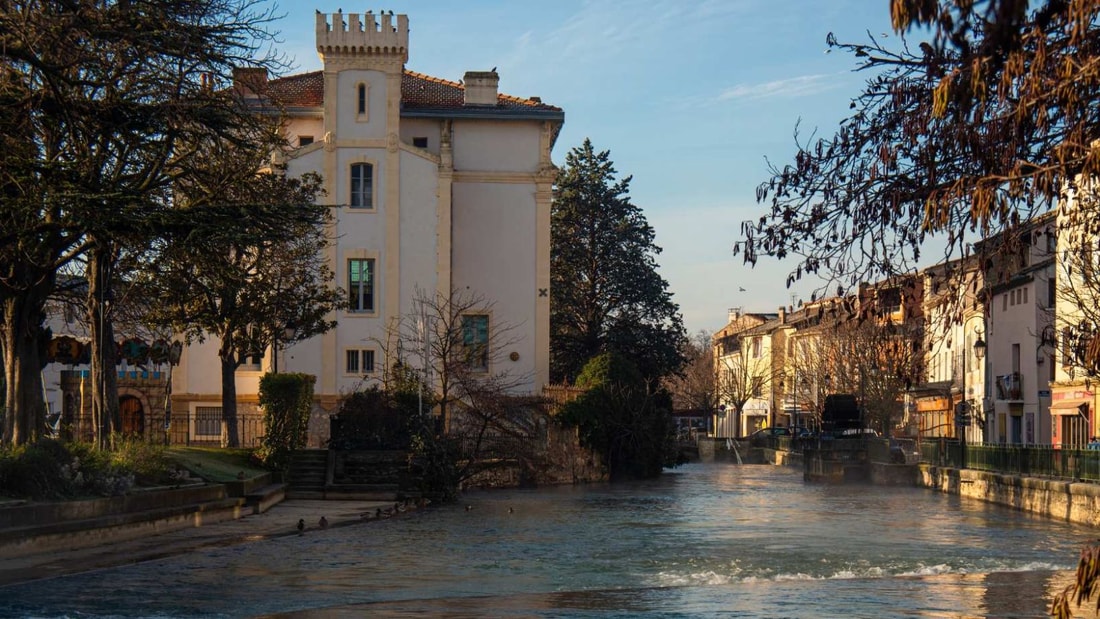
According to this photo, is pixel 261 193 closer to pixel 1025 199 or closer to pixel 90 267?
pixel 90 267

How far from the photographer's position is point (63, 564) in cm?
1762

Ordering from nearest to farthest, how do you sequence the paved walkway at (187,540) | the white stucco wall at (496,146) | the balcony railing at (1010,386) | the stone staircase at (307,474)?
the paved walkway at (187,540) → the stone staircase at (307,474) → the white stucco wall at (496,146) → the balcony railing at (1010,386)

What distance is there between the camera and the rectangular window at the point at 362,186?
52.8 metres

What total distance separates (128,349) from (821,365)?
59.3m

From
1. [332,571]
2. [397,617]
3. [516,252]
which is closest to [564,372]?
[516,252]

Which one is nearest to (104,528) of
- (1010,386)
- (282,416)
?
(282,416)

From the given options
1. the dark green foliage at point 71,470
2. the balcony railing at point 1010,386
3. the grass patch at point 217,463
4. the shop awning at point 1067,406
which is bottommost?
the grass patch at point 217,463

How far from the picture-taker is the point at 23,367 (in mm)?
25828

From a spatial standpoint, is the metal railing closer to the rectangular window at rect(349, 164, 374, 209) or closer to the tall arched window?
the rectangular window at rect(349, 164, 374, 209)

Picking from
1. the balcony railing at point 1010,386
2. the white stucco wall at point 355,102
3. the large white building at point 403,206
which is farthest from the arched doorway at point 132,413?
the balcony railing at point 1010,386

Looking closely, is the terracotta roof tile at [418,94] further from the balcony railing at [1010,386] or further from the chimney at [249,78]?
the chimney at [249,78]

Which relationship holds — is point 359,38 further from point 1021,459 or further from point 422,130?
point 1021,459

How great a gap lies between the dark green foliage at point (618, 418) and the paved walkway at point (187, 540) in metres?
20.1

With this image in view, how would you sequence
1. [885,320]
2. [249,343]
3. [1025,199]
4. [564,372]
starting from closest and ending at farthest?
[1025,199]
[885,320]
[249,343]
[564,372]
